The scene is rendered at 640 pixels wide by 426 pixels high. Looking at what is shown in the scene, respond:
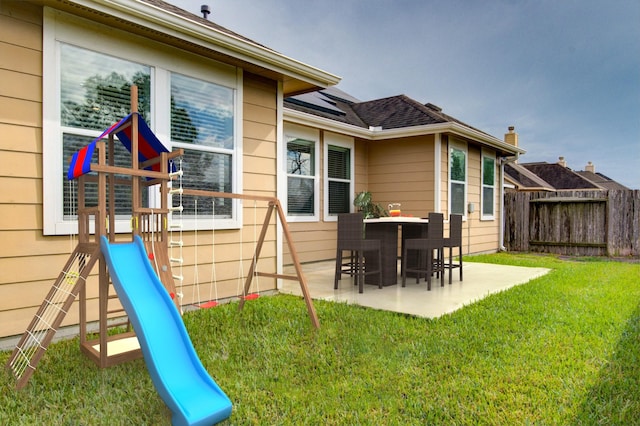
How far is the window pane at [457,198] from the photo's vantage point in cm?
823

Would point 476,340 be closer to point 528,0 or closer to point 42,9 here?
point 42,9

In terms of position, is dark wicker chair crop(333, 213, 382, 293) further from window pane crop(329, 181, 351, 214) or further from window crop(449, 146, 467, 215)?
window crop(449, 146, 467, 215)

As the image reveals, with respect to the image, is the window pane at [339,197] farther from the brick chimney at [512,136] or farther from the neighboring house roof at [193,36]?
the brick chimney at [512,136]

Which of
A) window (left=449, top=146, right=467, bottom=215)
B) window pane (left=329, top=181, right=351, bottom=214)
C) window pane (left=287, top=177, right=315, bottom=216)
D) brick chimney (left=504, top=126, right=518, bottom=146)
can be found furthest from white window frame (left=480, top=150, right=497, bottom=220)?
brick chimney (left=504, top=126, right=518, bottom=146)

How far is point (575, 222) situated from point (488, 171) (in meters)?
→ 2.52

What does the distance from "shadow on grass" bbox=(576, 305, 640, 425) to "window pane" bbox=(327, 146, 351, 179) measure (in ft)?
17.7

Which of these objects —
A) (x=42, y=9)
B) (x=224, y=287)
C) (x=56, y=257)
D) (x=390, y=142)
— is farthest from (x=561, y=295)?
(x=42, y=9)

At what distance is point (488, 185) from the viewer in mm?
9711

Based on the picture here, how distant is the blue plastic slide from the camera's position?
1732 mm

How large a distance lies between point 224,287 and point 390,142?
527cm

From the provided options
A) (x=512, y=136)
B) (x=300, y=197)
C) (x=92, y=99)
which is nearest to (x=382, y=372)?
(x=92, y=99)

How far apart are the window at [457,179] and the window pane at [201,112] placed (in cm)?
529

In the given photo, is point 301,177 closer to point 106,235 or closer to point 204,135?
point 204,135

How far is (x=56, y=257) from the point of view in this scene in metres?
3.14
